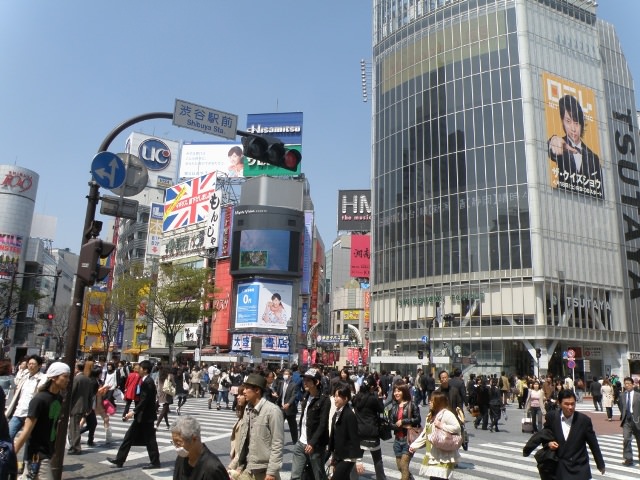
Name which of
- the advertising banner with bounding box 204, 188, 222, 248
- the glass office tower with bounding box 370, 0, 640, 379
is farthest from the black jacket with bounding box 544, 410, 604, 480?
the advertising banner with bounding box 204, 188, 222, 248

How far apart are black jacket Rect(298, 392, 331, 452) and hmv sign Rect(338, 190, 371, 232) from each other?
9539cm

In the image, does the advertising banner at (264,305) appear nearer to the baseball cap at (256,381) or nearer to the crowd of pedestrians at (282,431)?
the crowd of pedestrians at (282,431)

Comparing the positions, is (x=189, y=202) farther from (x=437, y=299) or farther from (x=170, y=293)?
(x=437, y=299)

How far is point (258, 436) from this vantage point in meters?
5.47

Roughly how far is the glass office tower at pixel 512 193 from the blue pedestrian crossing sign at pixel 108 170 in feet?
140

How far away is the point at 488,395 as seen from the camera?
717 inches

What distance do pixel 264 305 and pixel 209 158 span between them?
1162 inches

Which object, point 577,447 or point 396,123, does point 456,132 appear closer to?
point 396,123

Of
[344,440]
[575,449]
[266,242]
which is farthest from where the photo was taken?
[266,242]

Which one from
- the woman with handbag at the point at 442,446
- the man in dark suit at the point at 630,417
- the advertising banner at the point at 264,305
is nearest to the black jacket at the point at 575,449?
the woman with handbag at the point at 442,446

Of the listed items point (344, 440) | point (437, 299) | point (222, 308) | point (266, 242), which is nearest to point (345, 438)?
point (344, 440)

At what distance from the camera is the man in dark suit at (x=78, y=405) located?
10750 mm

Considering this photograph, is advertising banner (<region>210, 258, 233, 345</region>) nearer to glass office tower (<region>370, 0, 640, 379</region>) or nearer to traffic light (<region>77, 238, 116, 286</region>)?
glass office tower (<region>370, 0, 640, 379</region>)

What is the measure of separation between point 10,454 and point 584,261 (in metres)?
55.7
